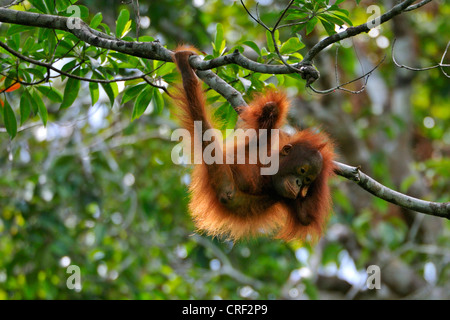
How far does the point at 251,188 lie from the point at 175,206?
4.00 meters

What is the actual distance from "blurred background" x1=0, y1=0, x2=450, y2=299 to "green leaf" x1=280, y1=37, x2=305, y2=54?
165 centimetres

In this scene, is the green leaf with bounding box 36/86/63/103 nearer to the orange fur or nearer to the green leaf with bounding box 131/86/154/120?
the green leaf with bounding box 131/86/154/120

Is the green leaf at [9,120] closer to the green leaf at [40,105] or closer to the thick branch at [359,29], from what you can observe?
the green leaf at [40,105]

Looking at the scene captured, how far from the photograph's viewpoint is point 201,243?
261 inches

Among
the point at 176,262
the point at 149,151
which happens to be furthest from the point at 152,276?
the point at 149,151

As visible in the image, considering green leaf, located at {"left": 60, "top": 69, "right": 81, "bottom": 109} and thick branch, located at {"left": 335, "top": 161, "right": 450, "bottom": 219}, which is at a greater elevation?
green leaf, located at {"left": 60, "top": 69, "right": 81, "bottom": 109}

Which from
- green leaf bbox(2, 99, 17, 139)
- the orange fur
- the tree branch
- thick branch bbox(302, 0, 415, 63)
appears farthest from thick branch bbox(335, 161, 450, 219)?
green leaf bbox(2, 99, 17, 139)

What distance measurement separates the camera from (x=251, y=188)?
344 centimetres

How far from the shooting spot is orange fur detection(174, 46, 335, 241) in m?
3.16

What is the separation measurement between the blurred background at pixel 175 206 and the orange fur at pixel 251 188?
4.35ft

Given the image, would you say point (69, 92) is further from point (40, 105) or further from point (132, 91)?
point (132, 91)

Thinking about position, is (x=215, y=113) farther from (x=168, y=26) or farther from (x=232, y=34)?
(x=232, y=34)

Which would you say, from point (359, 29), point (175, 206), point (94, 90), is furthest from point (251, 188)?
point (175, 206)

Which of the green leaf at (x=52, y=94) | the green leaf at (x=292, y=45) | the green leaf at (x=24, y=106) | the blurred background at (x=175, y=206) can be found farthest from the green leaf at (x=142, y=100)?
the blurred background at (x=175, y=206)
